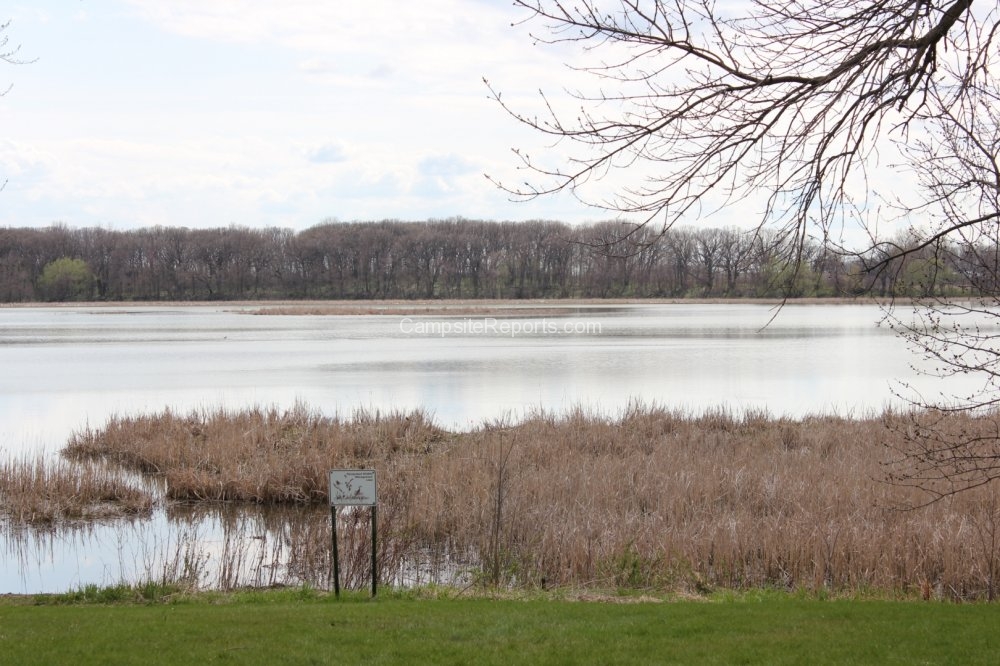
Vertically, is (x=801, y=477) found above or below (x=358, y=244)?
below

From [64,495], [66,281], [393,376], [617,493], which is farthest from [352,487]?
[66,281]

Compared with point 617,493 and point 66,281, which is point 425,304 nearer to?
point 66,281

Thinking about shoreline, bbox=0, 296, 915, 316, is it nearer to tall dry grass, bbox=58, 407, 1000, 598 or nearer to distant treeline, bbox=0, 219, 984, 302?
distant treeline, bbox=0, 219, 984, 302

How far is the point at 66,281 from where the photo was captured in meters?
105

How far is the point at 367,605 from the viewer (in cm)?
786

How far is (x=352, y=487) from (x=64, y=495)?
7989mm

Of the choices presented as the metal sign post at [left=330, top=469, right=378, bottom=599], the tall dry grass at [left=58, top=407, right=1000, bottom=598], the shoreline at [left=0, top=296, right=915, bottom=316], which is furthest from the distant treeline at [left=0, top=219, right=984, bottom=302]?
the metal sign post at [left=330, top=469, right=378, bottom=599]

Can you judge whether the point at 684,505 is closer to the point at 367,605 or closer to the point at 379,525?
the point at 379,525

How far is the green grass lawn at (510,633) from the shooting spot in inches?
238

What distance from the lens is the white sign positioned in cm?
772

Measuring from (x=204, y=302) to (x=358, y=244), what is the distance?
61.5 feet

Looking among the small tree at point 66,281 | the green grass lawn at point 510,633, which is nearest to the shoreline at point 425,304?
the small tree at point 66,281

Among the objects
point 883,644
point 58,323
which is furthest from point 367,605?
point 58,323

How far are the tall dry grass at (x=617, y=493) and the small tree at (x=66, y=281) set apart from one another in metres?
95.1
